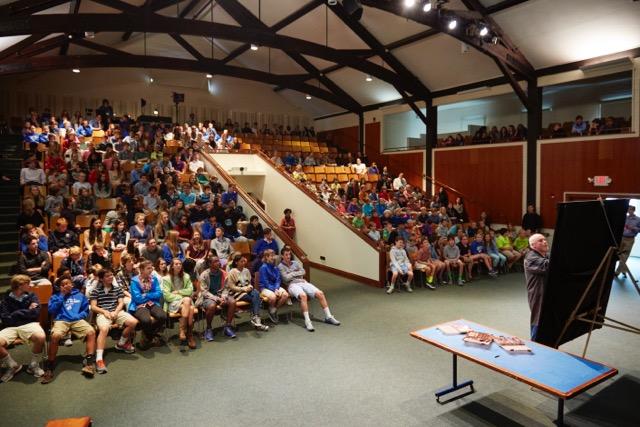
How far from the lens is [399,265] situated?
7383 mm

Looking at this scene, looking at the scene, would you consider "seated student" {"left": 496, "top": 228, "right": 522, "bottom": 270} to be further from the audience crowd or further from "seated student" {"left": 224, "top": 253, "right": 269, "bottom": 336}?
"seated student" {"left": 224, "top": 253, "right": 269, "bottom": 336}

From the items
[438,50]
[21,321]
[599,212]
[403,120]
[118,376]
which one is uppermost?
[438,50]

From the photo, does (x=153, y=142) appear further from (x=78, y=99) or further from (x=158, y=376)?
(x=158, y=376)

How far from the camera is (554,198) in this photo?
1049 cm

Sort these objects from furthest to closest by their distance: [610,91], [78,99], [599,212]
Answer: [78,99] → [610,91] → [599,212]

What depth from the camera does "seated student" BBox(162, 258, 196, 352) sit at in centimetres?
487

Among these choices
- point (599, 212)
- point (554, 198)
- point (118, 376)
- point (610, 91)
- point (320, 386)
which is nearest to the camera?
point (599, 212)

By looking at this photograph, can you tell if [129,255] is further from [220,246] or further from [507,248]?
[507,248]

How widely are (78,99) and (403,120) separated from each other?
11.3 meters

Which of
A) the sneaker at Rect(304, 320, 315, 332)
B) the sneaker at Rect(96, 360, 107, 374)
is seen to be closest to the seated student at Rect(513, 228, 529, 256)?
the sneaker at Rect(304, 320, 315, 332)

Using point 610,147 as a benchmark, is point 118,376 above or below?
below

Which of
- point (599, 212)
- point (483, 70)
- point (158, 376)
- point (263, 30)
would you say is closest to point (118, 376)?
point (158, 376)

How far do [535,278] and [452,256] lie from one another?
442 centimetres

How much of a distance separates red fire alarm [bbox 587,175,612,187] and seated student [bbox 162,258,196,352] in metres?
9.11
